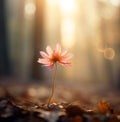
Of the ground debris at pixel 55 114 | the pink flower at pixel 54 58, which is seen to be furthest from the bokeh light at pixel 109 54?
the ground debris at pixel 55 114

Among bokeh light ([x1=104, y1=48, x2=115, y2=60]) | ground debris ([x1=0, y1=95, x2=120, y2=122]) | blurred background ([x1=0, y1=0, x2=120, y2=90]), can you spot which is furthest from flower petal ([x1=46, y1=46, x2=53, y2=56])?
bokeh light ([x1=104, y1=48, x2=115, y2=60])

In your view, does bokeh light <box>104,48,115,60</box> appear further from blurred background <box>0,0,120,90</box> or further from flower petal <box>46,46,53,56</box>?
flower petal <box>46,46,53,56</box>

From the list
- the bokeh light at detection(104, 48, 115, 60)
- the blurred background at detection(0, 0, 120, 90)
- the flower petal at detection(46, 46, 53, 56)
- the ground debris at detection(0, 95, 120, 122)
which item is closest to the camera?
the ground debris at detection(0, 95, 120, 122)

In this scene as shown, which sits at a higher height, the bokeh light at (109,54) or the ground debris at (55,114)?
the ground debris at (55,114)

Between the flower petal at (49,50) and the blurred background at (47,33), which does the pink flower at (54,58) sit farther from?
A: the blurred background at (47,33)

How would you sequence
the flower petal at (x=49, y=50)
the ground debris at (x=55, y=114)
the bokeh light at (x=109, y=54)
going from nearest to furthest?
1. the ground debris at (x=55, y=114)
2. the flower petal at (x=49, y=50)
3. the bokeh light at (x=109, y=54)

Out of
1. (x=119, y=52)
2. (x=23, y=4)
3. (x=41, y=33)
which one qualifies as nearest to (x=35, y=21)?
(x=41, y=33)

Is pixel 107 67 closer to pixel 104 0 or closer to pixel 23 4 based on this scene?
pixel 104 0

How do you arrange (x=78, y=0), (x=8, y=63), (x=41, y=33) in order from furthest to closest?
(x=78, y=0), (x=8, y=63), (x=41, y=33)
